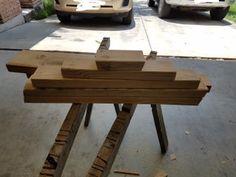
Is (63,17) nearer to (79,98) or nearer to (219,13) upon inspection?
(219,13)

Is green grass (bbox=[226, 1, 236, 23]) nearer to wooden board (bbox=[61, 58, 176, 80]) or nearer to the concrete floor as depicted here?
the concrete floor

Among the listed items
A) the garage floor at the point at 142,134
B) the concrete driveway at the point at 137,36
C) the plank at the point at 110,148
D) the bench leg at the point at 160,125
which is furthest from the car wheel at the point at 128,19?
the plank at the point at 110,148

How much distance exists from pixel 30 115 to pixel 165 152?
116cm

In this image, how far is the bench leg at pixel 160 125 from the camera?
1.65 meters

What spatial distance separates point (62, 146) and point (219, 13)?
643cm

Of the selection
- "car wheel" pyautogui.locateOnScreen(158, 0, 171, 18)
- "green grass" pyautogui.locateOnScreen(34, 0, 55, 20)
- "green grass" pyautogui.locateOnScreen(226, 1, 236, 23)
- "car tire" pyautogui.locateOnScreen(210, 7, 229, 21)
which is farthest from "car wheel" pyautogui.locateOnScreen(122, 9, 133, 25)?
"green grass" pyautogui.locateOnScreen(226, 1, 236, 23)

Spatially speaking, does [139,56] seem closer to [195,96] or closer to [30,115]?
[195,96]

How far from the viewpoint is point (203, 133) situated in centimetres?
202

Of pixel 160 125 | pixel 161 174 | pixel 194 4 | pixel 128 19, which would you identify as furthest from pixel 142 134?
pixel 194 4

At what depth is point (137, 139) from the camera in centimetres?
194

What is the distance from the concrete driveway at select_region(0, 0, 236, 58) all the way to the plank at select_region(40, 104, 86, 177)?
2.71 metres

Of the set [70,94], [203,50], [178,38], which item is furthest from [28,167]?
[178,38]

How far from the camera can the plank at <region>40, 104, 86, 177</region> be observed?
896mm

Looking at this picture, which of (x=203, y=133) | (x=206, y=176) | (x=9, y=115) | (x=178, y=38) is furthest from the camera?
(x=178, y=38)
